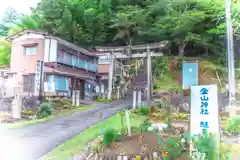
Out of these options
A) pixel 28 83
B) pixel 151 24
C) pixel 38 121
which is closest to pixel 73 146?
pixel 38 121

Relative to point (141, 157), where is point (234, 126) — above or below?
above

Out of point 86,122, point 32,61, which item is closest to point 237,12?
point 86,122

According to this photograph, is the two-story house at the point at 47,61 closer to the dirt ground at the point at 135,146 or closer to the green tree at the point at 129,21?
the green tree at the point at 129,21

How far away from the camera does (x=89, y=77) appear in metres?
8.04

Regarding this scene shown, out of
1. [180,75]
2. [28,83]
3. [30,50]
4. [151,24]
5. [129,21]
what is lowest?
[28,83]

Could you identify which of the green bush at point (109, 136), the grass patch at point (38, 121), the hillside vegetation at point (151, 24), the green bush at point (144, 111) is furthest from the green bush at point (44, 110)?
the green bush at point (109, 136)

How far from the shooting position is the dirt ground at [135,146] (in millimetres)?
2283

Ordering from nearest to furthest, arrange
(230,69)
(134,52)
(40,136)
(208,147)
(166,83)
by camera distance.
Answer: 1. (208,147)
2. (40,136)
3. (230,69)
4. (166,83)
5. (134,52)

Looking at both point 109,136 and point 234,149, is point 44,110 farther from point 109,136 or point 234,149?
point 234,149

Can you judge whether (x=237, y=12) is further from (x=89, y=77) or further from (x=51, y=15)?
(x=89, y=77)

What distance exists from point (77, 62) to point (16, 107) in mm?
3519

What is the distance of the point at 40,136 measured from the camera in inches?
128

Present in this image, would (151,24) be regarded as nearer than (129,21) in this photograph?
Yes

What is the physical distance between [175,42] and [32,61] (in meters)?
4.81
